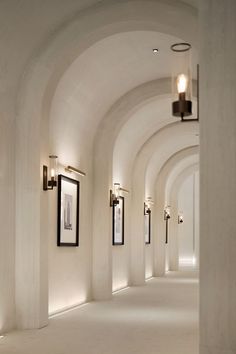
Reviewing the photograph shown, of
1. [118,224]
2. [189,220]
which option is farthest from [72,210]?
[189,220]

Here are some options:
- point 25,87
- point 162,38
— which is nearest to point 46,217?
point 25,87

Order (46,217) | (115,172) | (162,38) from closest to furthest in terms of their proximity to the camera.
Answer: (46,217) → (162,38) → (115,172)

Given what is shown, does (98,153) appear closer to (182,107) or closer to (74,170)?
(74,170)

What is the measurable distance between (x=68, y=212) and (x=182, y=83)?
17.9 ft

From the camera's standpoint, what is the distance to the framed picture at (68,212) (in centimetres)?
1072

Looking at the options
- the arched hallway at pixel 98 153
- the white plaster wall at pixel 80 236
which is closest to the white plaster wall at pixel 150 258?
the arched hallway at pixel 98 153

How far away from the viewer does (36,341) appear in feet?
25.8

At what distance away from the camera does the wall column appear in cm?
540

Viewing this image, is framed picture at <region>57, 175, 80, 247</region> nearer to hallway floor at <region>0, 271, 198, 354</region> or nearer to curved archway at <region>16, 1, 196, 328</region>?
hallway floor at <region>0, 271, 198, 354</region>

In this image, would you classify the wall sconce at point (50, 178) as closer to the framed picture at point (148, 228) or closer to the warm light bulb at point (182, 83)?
the warm light bulb at point (182, 83)

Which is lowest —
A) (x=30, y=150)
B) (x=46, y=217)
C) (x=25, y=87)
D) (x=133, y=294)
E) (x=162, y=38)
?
(x=133, y=294)

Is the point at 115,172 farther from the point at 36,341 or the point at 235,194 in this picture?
the point at 235,194

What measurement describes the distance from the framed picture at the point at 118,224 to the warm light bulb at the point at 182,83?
8495mm

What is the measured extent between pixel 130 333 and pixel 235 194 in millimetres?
3931
